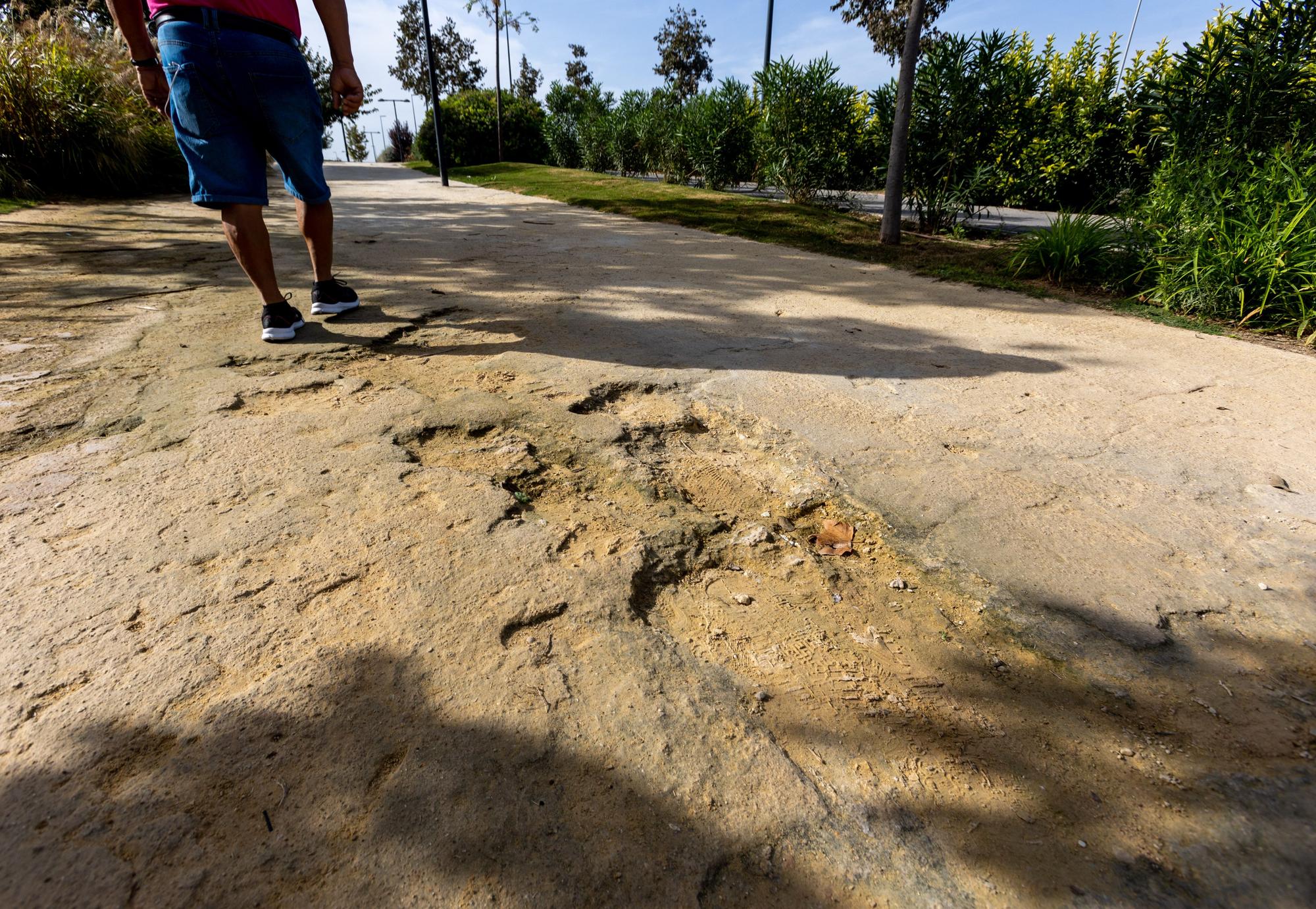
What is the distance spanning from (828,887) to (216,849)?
2.71 ft

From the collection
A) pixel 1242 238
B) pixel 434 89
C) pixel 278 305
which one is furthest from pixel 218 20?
pixel 434 89

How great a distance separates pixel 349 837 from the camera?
94 centimetres

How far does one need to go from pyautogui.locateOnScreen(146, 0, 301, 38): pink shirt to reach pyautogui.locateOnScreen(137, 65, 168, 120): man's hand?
8.7 inches

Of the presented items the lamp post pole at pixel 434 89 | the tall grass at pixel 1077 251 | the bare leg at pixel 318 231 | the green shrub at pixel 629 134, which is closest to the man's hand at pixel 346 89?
the bare leg at pixel 318 231

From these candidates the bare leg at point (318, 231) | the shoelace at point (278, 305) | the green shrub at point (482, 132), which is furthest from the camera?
the green shrub at point (482, 132)

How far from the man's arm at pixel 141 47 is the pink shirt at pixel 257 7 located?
8 centimetres

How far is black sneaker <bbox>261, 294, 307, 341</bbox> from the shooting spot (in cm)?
277

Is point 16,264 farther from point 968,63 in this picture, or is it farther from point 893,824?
point 968,63

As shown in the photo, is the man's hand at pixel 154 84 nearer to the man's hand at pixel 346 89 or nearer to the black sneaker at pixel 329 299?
the man's hand at pixel 346 89

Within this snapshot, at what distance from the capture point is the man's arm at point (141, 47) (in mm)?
2562

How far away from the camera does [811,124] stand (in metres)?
7.97

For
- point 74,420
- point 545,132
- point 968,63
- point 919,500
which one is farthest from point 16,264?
point 545,132

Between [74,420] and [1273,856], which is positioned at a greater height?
[74,420]

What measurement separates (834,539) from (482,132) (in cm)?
2184
